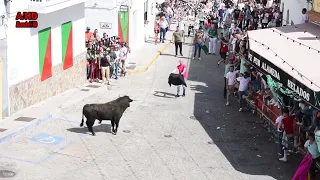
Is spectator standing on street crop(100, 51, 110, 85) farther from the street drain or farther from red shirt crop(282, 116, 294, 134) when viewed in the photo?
the street drain

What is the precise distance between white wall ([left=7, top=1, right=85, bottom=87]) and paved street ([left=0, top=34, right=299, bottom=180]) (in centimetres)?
122

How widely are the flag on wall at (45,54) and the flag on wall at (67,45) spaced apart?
4.30ft

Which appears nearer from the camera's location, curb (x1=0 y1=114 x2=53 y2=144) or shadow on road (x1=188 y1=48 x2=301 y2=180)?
shadow on road (x1=188 y1=48 x2=301 y2=180)

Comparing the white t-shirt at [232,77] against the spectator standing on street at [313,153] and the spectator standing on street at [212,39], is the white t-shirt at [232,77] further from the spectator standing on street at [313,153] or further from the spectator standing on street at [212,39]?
the spectator standing on street at [212,39]

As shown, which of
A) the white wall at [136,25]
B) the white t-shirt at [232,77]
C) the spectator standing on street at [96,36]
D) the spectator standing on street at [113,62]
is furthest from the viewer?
the white wall at [136,25]

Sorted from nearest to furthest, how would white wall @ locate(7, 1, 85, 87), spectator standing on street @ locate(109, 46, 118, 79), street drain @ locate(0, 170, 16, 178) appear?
1. street drain @ locate(0, 170, 16, 178)
2. white wall @ locate(7, 1, 85, 87)
3. spectator standing on street @ locate(109, 46, 118, 79)

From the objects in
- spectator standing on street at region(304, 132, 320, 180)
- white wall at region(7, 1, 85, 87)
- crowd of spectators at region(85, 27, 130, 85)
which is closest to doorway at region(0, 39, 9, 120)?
white wall at region(7, 1, 85, 87)

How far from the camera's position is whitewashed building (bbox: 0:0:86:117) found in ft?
60.9

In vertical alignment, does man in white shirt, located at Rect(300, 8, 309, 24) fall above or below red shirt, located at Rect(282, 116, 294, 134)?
above

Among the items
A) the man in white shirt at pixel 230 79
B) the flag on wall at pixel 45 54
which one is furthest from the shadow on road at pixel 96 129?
the man in white shirt at pixel 230 79

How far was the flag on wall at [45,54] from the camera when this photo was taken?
20906 mm

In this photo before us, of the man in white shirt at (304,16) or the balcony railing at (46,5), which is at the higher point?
the balcony railing at (46,5)

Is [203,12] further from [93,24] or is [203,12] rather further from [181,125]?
[181,125]

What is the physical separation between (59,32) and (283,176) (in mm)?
10353
